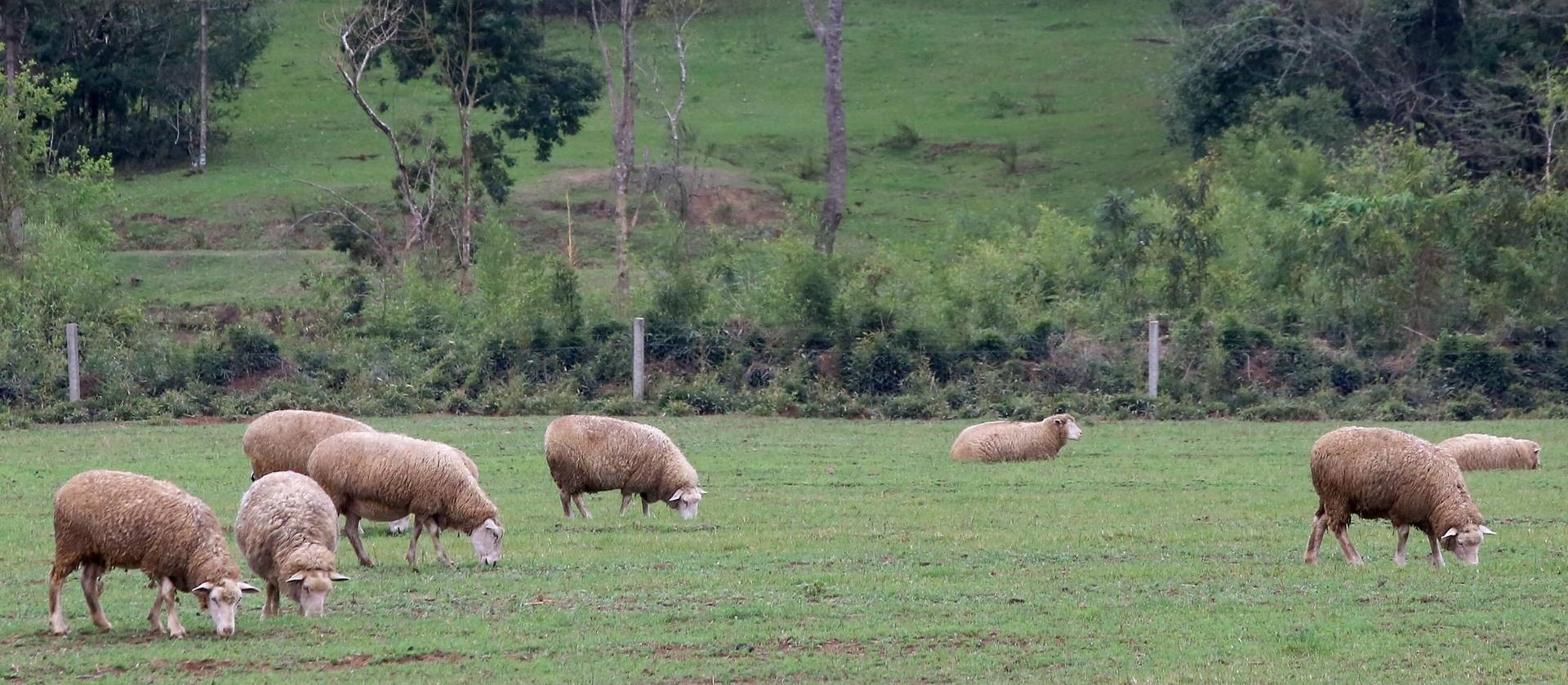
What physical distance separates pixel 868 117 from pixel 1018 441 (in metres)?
38.5

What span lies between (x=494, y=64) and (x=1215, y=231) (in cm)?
1907

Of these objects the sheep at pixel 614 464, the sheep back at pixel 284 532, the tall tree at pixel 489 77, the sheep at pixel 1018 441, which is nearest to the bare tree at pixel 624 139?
the tall tree at pixel 489 77

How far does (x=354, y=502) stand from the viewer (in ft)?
42.3

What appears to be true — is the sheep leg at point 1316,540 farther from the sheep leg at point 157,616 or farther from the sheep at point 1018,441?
the sheep at point 1018,441

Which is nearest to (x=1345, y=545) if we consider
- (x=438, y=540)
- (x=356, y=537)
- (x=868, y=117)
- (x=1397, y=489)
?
(x=1397, y=489)

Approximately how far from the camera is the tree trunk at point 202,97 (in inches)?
2035

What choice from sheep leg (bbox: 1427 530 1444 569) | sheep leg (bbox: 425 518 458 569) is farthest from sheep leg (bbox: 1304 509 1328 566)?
sheep leg (bbox: 425 518 458 569)

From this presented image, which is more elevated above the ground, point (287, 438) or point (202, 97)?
point (202, 97)

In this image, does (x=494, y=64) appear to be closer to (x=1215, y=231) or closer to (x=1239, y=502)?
(x=1215, y=231)

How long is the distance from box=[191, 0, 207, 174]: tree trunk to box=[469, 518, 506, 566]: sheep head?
4180 centimetres

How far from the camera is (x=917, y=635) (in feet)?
33.5

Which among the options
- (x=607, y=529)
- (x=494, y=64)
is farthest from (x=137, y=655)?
(x=494, y=64)

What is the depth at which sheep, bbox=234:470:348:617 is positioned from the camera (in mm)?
10539

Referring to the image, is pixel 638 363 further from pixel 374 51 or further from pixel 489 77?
pixel 489 77
